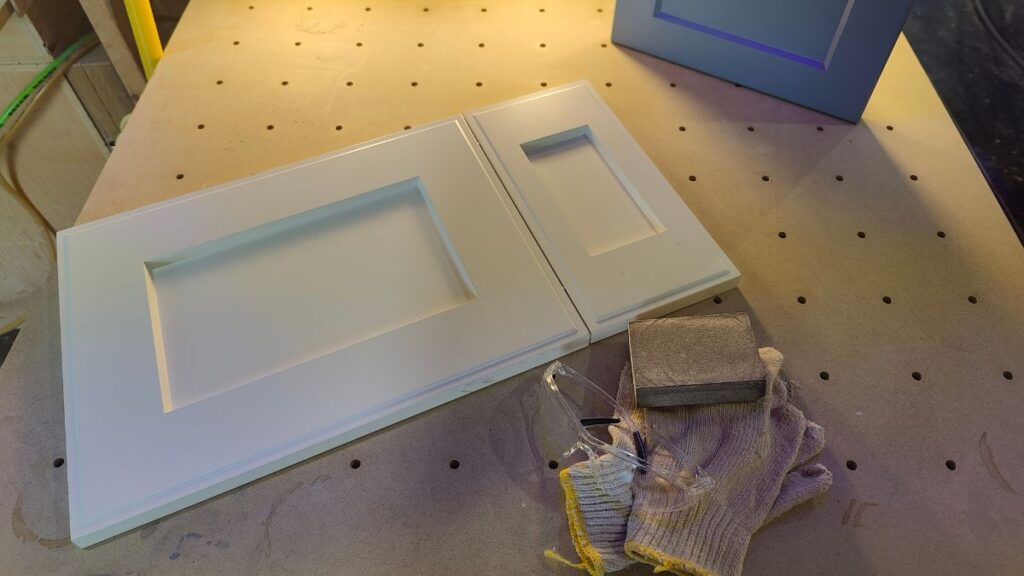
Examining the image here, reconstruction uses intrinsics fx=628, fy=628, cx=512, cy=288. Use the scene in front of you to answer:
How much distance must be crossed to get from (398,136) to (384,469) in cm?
51

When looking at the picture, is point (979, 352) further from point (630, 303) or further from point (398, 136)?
point (398, 136)

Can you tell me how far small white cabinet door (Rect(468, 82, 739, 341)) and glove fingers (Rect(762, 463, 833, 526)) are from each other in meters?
0.24

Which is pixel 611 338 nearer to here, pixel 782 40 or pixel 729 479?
pixel 729 479

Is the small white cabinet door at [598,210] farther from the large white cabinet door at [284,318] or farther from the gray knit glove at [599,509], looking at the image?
the gray knit glove at [599,509]

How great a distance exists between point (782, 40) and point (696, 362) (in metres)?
0.62

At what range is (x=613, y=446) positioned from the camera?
657 millimetres

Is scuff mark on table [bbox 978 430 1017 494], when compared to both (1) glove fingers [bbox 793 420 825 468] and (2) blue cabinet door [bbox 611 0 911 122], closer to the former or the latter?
(1) glove fingers [bbox 793 420 825 468]

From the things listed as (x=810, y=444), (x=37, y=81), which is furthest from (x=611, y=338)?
(x=37, y=81)

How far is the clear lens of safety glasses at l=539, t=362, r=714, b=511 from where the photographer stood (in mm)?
625

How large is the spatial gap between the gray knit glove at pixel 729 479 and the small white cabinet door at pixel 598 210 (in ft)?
0.48

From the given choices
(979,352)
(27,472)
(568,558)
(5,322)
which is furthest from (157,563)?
(5,322)

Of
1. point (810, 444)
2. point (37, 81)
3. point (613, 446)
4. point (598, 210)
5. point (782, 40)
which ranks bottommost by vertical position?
point (810, 444)

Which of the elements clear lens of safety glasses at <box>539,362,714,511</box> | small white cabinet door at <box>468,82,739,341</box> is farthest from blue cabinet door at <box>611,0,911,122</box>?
clear lens of safety glasses at <box>539,362,714,511</box>

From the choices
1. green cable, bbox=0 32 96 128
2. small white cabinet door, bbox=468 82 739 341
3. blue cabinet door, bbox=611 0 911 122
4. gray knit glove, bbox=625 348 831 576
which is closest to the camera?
gray knit glove, bbox=625 348 831 576
